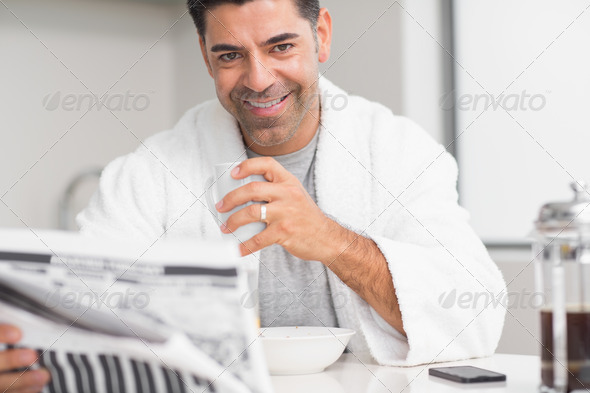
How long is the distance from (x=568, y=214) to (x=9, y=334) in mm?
546

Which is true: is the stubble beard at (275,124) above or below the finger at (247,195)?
above

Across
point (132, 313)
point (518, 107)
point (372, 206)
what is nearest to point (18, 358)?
point (132, 313)

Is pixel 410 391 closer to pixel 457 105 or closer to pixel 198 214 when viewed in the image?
pixel 198 214

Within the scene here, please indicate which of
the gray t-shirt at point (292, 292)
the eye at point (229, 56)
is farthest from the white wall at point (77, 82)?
the gray t-shirt at point (292, 292)

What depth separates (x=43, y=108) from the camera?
2965mm

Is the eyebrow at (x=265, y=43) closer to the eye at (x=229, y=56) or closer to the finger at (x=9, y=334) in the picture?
the eye at (x=229, y=56)

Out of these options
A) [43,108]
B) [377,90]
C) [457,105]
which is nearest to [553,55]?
[457,105]

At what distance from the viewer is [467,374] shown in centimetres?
90

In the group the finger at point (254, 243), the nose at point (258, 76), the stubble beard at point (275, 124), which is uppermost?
the nose at point (258, 76)

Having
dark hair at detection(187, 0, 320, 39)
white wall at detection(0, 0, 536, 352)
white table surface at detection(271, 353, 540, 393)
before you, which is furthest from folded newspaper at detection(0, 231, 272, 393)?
white wall at detection(0, 0, 536, 352)

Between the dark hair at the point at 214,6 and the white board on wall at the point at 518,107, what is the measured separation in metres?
0.85

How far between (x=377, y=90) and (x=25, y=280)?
177cm

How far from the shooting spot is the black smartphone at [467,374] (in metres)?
0.88

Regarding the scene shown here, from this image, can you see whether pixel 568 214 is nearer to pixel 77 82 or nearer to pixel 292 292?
pixel 292 292
